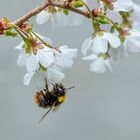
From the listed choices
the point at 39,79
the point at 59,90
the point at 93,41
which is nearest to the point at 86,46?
the point at 93,41

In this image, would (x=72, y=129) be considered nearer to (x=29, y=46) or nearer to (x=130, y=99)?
(x=130, y=99)

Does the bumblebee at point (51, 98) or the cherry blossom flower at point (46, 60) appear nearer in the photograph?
the cherry blossom flower at point (46, 60)

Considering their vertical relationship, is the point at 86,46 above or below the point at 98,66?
above

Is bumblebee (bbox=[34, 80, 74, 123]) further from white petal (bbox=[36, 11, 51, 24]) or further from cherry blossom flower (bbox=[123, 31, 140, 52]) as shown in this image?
cherry blossom flower (bbox=[123, 31, 140, 52])

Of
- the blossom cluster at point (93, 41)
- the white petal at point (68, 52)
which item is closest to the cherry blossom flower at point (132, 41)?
the blossom cluster at point (93, 41)

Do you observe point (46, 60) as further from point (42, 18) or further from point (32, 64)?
point (42, 18)

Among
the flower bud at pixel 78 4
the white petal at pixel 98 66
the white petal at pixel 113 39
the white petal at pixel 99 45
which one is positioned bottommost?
the white petal at pixel 98 66

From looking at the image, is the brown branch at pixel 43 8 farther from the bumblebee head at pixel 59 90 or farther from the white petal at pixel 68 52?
the bumblebee head at pixel 59 90
